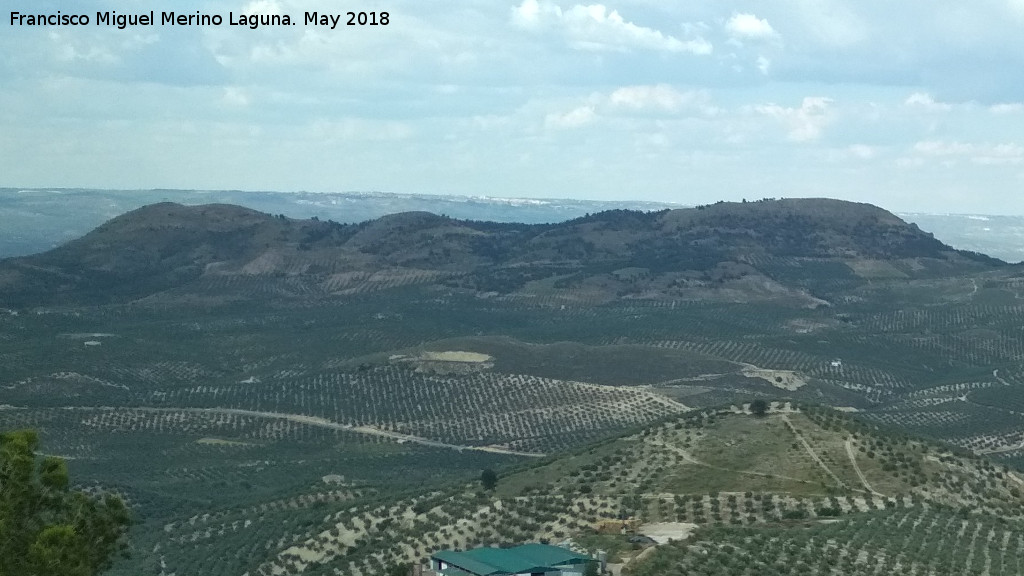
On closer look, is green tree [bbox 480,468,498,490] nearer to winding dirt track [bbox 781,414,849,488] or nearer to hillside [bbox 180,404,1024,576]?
hillside [bbox 180,404,1024,576]

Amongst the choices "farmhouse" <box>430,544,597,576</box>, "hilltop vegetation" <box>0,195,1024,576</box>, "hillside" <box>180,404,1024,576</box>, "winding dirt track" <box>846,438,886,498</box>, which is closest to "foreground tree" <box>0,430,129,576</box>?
"farmhouse" <box>430,544,597,576</box>

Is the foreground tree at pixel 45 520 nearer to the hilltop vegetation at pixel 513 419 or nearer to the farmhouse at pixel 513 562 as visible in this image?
the farmhouse at pixel 513 562

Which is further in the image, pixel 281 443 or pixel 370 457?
pixel 281 443

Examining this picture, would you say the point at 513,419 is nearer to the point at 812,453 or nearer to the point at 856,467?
the point at 812,453

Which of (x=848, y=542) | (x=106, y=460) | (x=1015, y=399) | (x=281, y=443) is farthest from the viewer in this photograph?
(x=1015, y=399)

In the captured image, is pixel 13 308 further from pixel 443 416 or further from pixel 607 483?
pixel 607 483

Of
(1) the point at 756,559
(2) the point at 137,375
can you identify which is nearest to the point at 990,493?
(1) the point at 756,559
